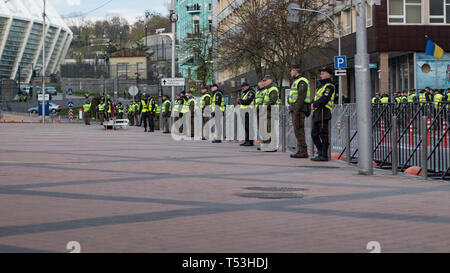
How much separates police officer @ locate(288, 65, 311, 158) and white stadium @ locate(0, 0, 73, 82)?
11020 cm

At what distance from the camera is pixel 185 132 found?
31156 millimetres

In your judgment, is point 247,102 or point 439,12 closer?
point 247,102

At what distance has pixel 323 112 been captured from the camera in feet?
56.4

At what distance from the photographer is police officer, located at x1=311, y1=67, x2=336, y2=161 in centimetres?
1708

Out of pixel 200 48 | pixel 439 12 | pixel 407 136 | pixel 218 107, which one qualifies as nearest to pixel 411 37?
pixel 439 12

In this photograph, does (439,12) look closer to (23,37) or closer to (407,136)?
(407,136)

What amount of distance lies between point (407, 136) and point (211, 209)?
6375 millimetres

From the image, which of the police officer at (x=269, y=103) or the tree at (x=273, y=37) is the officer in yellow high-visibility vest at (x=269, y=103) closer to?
the police officer at (x=269, y=103)

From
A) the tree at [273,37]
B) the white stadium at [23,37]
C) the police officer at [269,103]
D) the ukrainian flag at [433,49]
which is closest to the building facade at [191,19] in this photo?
the white stadium at [23,37]

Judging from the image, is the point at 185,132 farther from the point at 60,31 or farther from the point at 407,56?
the point at 60,31

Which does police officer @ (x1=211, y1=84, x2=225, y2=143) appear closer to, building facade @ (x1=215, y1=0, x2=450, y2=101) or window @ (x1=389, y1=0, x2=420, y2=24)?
building facade @ (x1=215, y1=0, x2=450, y2=101)

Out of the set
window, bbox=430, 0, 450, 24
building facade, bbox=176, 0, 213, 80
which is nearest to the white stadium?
building facade, bbox=176, 0, 213, 80

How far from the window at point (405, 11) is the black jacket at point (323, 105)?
2996 cm
